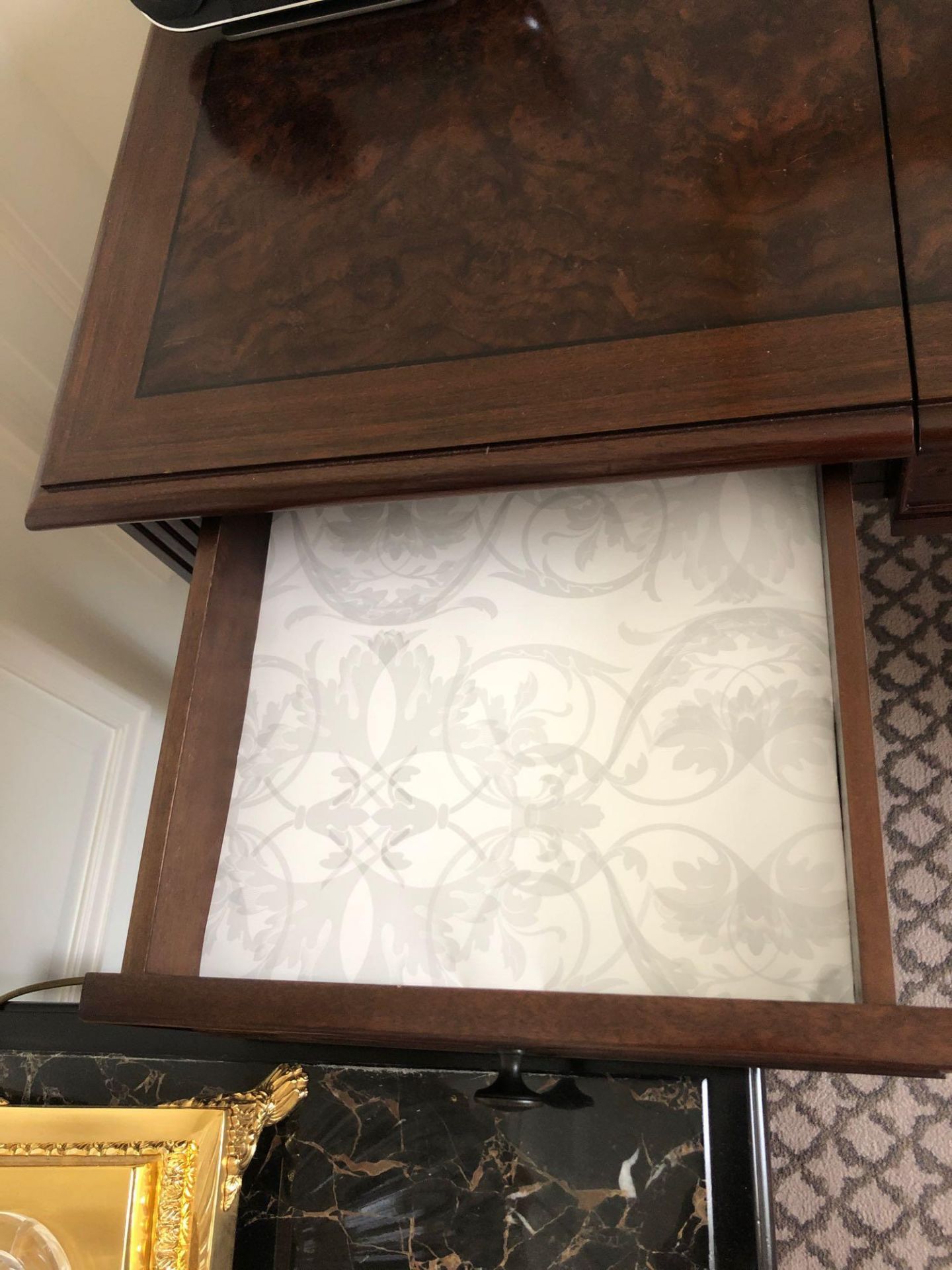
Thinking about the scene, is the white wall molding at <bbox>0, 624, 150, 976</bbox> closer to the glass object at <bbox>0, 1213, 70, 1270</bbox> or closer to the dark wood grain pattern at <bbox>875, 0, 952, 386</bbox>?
the glass object at <bbox>0, 1213, 70, 1270</bbox>

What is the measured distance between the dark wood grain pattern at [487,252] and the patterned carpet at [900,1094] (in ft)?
1.82

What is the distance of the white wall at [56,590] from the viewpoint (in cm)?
95

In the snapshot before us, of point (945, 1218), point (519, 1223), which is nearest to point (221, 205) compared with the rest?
point (519, 1223)

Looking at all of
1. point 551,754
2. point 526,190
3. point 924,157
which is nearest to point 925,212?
point 924,157

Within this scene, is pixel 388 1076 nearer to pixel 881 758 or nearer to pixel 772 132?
pixel 881 758

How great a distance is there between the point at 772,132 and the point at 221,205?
0.39 metres

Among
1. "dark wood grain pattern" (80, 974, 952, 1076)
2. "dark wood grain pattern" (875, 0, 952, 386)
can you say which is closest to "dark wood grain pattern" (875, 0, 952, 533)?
"dark wood grain pattern" (875, 0, 952, 386)

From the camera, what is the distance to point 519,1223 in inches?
29.2

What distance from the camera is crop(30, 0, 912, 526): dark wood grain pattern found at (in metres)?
0.55

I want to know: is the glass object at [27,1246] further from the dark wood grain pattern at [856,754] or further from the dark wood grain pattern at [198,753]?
the dark wood grain pattern at [856,754]

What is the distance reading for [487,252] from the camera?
624mm

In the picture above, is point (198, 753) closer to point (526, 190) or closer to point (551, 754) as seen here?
point (551, 754)

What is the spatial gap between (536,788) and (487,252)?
13.7 inches

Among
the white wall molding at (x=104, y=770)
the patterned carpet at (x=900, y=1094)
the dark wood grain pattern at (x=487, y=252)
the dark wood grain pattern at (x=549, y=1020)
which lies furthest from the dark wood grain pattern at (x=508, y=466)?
the patterned carpet at (x=900, y=1094)
